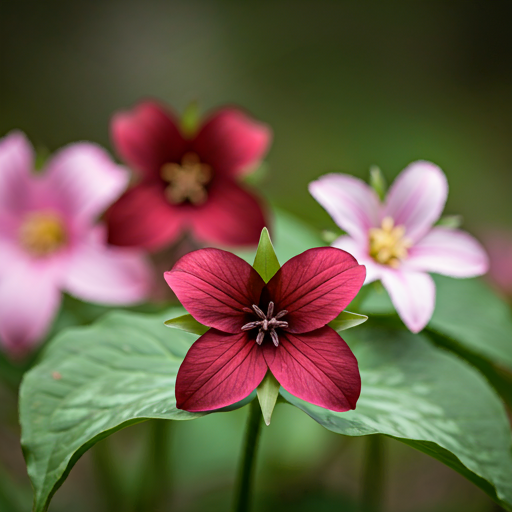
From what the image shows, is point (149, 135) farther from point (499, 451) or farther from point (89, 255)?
point (499, 451)

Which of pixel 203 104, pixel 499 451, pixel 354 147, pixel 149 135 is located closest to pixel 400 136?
pixel 354 147

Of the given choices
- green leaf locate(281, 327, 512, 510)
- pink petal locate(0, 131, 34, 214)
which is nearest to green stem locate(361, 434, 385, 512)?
green leaf locate(281, 327, 512, 510)

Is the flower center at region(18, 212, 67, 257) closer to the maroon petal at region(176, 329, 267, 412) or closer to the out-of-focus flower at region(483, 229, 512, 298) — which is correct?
the maroon petal at region(176, 329, 267, 412)

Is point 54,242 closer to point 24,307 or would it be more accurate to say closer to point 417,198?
point 24,307

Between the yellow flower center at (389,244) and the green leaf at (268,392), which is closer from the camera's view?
the green leaf at (268,392)

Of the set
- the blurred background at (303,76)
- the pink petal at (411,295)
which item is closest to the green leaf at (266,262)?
the pink petal at (411,295)

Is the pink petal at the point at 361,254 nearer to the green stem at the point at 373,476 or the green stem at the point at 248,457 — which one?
the green stem at the point at 248,457
